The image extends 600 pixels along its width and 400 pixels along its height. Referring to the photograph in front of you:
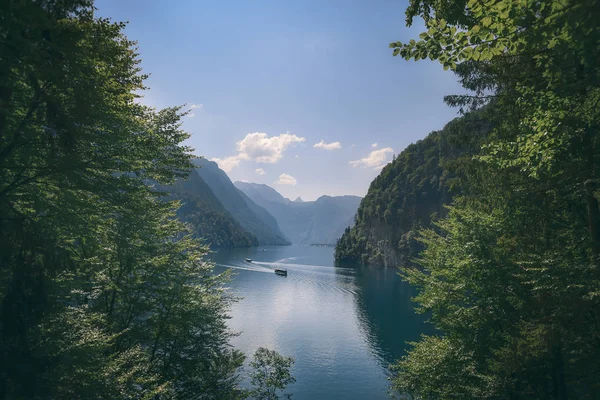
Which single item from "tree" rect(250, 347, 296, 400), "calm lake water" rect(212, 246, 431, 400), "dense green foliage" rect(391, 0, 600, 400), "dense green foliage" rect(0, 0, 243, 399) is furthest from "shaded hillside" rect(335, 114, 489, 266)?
"dense green foliage" rect(0, 0, 243, 399)

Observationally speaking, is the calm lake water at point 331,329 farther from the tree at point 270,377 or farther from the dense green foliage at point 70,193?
the dense green foliage at point 70,193

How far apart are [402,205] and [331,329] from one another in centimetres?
12297

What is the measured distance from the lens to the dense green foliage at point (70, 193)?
8.25m

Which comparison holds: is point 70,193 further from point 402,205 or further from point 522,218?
point 402,205

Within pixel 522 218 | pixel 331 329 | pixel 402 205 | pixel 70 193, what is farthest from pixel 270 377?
pixel 402 205

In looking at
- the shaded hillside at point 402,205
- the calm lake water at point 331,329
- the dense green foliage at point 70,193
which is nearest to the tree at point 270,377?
the calm lake water at point 331,329

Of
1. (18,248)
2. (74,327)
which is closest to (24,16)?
(18,248)

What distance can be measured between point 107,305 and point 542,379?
74.2 feet

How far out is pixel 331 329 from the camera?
54.3 m

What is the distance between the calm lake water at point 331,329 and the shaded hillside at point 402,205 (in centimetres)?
6114

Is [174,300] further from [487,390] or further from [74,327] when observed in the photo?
[487,390]

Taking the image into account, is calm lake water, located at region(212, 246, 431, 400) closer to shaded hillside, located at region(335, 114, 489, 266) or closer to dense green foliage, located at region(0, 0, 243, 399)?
dense green foliage, located at region(0, 0, 243, 399)

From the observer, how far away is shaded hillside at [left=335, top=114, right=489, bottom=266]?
495 ft

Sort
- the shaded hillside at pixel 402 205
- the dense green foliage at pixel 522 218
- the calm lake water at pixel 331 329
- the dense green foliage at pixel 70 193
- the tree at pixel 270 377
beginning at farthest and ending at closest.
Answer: the shaded hillside at pixel 402 205 → the calm lake water at pixel 331 329 → the tree at pixel 270 377 → the dense green foliage at pixel 70 193 → the dense green foliage at pixel 522 218
